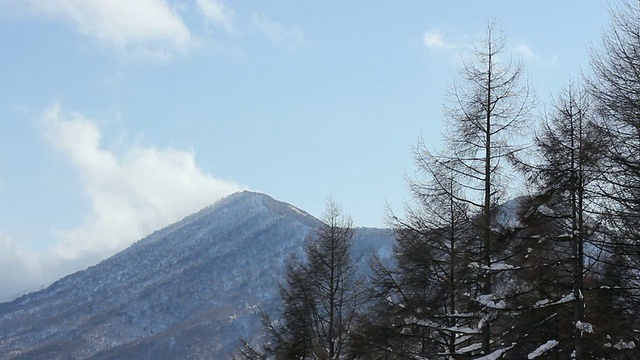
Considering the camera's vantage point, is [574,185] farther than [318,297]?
No

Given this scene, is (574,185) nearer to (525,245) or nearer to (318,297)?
(525,245)

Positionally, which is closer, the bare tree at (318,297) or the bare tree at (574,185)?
the bare tree at (574,185)

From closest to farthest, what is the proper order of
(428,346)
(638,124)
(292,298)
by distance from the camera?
(638,124) < (428,346) < (292,298)

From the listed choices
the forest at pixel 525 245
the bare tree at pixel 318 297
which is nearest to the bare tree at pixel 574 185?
the forest at pixel 525 245

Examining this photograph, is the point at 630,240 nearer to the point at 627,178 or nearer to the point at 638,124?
the point at 627,178

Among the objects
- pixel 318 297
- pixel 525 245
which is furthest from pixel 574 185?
pixel 318 297

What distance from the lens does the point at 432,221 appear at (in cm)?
1742

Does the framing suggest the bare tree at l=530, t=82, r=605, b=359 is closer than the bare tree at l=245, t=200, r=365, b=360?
Yes

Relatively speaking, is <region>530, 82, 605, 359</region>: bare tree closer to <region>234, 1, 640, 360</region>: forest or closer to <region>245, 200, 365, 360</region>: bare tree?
<region>234, 1, 640, 360</region>: forest

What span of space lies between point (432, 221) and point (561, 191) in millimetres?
3609

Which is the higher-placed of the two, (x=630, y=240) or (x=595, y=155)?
(x=595, y=155)

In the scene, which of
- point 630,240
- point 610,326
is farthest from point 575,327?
point 630,240

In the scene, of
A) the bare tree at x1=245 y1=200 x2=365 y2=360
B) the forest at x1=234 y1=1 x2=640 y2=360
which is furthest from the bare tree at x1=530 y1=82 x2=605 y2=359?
the bare tree at x1=245 y1=200 x2=365 y2=360

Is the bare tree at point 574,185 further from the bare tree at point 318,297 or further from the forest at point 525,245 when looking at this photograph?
the bare tree at point 318,297
